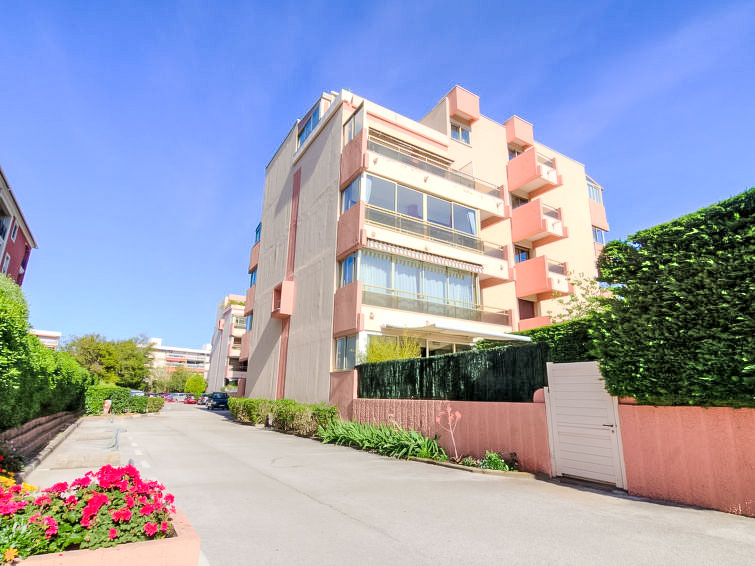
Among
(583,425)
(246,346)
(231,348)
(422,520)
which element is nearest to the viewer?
(422,520)

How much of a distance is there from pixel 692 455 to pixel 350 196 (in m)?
16.8

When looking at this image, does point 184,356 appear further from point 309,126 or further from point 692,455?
Result: point 692,455

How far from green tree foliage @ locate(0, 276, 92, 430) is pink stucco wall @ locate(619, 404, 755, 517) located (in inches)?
428

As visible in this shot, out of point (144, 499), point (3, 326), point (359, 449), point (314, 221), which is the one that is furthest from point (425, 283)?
point (144, 499)

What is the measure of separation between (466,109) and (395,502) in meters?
25.0

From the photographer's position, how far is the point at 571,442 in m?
8.68

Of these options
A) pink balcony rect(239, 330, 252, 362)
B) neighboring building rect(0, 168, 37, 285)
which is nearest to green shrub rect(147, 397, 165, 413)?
pink balcony rect(239, 330, 252, 362)

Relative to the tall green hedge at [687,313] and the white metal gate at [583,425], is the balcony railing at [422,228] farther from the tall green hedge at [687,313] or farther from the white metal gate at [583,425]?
the tall green hedge at [687,313]

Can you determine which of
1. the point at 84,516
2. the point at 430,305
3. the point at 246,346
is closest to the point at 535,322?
the point at 430,305

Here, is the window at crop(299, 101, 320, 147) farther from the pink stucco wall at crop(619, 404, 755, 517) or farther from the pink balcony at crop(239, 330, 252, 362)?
the pink stucco wall at crop(619, 404, 755, 517)

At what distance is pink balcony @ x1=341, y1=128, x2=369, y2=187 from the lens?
779 inches

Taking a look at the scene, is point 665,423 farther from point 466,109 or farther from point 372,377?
point 466,109

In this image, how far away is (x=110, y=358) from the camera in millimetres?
45062

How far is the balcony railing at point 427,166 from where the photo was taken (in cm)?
2089
